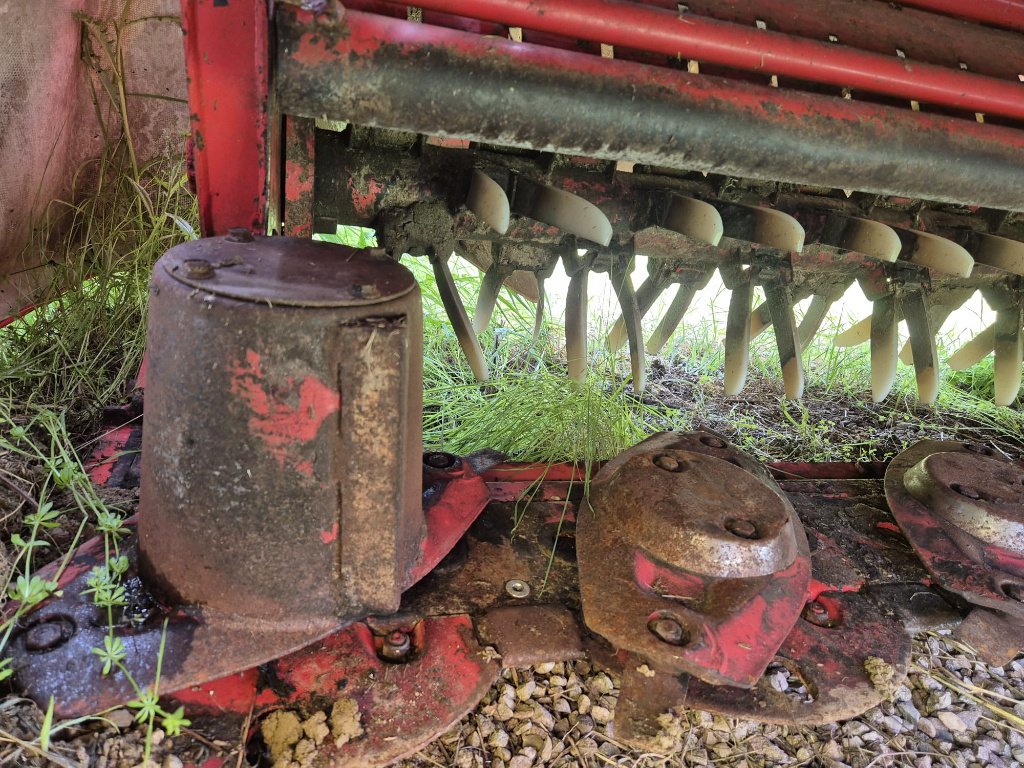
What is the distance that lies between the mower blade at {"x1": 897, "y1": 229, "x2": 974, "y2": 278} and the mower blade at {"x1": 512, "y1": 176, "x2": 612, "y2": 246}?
2.45ft

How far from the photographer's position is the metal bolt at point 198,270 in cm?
104

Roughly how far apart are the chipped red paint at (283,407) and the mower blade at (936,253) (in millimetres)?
1337

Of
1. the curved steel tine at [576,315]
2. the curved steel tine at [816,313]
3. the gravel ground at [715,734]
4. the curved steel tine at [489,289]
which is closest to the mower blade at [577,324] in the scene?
the curved steel tine at [576,315]

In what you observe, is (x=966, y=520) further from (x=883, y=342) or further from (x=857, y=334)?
(x=857, y=334)

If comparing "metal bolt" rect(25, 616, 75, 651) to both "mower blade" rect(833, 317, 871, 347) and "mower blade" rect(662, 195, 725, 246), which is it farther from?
"mower blade" rect(833, 317, 871, 347)

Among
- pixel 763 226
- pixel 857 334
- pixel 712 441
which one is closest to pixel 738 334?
pixel 712 441

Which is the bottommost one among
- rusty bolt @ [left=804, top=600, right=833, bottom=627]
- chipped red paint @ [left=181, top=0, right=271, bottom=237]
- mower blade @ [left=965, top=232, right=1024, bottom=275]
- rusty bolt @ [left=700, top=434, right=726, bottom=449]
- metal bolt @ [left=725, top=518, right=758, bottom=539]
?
rusty bolt @ [left=804, top=600, right=833, bottom=627]

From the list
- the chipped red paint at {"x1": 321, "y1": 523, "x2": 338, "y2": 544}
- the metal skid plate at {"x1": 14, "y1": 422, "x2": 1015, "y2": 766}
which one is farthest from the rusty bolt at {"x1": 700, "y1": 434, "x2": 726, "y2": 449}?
the chipped red paint at {"x1": 321, "y1": 523, "x2": 338, "y2": 544}

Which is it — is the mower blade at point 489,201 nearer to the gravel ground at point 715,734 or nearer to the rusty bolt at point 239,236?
the rusty bolt at point 239,236

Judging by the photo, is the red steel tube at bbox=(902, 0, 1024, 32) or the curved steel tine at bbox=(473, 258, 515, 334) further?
the curved steel tine at bbox=(473, 258, 515, 334)

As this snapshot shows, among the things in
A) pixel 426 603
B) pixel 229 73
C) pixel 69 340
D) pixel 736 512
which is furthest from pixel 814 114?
pixel 69 340

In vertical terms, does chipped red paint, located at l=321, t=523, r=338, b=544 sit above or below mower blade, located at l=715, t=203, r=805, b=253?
below

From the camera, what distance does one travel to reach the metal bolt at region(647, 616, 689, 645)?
1288 millimetres

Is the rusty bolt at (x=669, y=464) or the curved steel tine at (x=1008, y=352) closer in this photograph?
the rusty bolt at (x=669, y=464)
